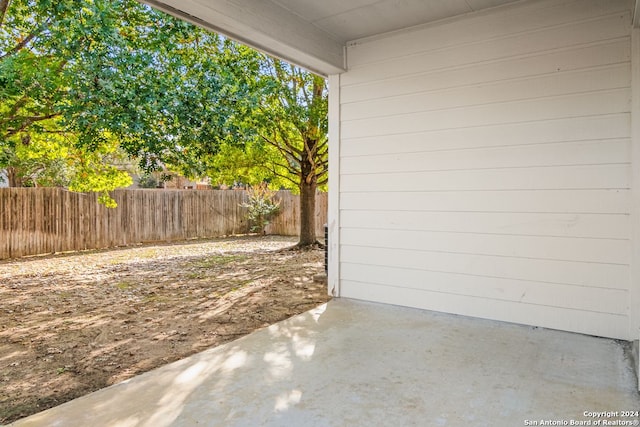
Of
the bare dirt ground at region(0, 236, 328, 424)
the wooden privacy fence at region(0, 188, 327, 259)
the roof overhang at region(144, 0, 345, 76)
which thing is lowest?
the bare dirt ground at region(0, 236, 328, 424)

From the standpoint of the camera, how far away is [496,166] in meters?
3.26

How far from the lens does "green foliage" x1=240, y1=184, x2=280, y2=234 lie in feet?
37.3

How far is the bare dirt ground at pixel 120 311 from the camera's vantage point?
2.48 meters

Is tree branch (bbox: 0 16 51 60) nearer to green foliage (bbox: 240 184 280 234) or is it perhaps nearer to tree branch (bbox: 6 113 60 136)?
tree branch (bbox: 6 113 60 136)

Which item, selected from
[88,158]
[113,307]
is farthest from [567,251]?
[88,158]

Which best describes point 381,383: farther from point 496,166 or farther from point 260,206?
point 260,206

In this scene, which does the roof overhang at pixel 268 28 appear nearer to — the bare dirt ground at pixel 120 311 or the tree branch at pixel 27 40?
the bare dirt ground at pixel 120 311

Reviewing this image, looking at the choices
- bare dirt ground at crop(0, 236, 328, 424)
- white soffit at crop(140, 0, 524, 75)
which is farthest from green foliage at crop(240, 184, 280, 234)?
white soffit at crop(140, 0, 524, 75)

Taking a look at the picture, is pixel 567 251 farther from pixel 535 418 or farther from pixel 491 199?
pixel 535 418

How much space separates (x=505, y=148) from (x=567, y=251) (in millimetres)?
893

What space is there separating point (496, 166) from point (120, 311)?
144 inches

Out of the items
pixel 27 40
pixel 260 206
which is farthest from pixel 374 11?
pixel 260 206

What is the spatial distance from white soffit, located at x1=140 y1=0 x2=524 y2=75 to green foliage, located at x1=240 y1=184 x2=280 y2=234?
7683 millimetres

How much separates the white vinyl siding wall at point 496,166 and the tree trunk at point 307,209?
401 cm
